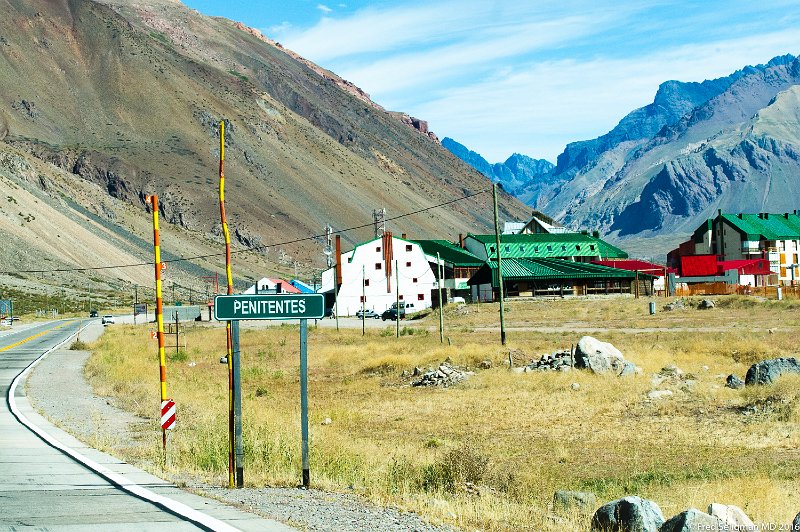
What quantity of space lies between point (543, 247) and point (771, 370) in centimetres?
8443

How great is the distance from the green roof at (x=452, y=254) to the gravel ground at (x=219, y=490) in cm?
6393

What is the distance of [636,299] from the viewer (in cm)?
8294

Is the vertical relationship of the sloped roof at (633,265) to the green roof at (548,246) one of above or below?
below

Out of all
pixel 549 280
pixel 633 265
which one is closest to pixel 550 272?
pixel 549 280

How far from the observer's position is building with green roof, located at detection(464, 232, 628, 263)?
109m

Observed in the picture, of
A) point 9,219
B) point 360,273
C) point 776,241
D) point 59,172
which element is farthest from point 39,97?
point 776,241

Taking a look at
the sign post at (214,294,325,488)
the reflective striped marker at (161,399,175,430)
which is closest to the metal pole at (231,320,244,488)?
the sign post at (214,294,325,488)

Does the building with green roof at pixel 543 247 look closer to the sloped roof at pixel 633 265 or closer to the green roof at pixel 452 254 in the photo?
the sloped roof at pixel 633 265

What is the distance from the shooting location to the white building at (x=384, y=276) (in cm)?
9306

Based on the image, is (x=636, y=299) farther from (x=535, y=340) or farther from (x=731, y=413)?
(x=731, y=413)

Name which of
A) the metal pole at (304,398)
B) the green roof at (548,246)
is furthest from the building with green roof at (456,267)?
the metal pole at (304,398)

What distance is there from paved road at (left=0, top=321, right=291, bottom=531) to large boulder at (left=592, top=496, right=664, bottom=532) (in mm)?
3650

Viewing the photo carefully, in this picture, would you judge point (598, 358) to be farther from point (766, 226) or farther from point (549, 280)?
point (766, 226)

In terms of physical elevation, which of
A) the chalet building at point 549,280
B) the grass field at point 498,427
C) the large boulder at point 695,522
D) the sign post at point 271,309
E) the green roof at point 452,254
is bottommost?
the grass field at point 498,427
